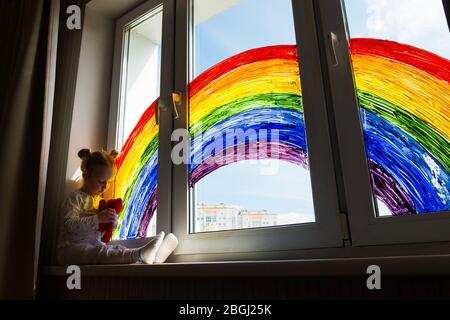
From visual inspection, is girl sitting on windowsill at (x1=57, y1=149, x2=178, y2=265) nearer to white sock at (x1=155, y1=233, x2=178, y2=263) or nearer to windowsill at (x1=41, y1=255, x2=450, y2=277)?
white sock at (x1=155, y1=233, x2=178, y2=263)

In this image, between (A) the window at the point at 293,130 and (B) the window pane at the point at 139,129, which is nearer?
(A) the window at the point at 293,130

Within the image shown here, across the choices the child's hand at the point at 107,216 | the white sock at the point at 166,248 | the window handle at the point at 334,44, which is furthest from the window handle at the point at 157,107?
the window handle at the point at 334,44

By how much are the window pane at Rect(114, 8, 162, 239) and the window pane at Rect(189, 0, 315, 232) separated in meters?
0.26

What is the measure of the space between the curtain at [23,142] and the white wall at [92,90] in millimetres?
250

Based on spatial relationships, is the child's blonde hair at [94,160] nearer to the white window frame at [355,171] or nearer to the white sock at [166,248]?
the white sock at [166,248]

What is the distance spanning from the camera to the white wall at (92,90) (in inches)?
66.1

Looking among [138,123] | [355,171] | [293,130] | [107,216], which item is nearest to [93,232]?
[107,216]

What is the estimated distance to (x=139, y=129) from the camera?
166cm

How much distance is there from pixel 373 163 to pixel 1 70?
1717 millimetres

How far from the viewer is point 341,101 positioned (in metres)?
1.04

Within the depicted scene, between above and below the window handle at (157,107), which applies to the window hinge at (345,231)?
below

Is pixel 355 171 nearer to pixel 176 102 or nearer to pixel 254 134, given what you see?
pixel 254 134

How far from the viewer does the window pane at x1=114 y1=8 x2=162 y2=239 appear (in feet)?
5.00

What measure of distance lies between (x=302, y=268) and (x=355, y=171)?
1.18 feet
